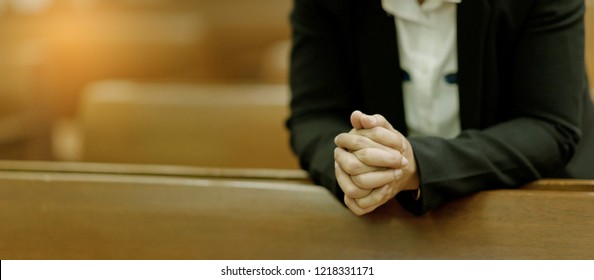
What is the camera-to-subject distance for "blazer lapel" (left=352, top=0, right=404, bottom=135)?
1.03m

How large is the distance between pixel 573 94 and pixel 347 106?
368 millimetres

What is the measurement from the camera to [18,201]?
Result: 1020 mm

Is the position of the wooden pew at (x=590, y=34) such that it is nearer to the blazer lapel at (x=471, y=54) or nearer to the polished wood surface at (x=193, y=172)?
the blazer lapel at (x=471, y=54)

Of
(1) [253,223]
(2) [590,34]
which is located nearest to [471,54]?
(1) [253,223]

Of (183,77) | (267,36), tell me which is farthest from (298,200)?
(267,36)

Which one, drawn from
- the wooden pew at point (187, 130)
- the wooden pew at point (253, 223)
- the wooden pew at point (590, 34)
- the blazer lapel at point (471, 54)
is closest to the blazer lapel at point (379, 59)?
the blazer lapel at point (471, 54)

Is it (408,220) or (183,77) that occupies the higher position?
(183,77)

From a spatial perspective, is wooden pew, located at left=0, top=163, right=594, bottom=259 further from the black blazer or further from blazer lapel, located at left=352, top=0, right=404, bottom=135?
blazer lapel, located at left=352, top=0, right=404, bottom=135

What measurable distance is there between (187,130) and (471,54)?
4.04ft

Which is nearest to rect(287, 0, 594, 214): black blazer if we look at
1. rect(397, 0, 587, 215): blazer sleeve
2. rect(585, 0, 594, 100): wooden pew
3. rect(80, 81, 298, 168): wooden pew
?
rect(397, 0, 587, 215): blazer sleeve

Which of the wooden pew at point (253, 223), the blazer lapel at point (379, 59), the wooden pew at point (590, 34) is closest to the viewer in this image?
the wooden pew at point (253, 223)

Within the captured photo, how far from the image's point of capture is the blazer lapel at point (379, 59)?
1.03 m

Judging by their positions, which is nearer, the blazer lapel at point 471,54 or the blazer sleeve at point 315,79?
the blazer lapel at point 471,54

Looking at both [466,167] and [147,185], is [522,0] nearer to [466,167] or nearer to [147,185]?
[466,167]
